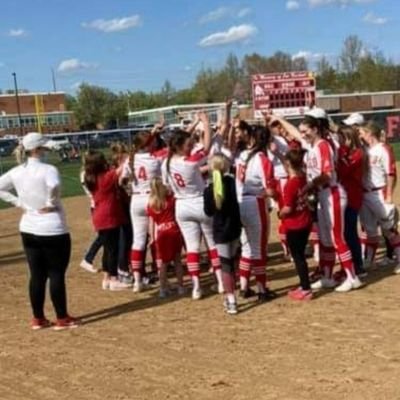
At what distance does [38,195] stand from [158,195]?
1.70 m

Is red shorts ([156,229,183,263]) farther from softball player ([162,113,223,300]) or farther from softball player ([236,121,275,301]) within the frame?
softball player ([236,121,275,301])

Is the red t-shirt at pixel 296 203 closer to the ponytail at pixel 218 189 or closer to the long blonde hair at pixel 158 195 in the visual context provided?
the ponytail at pixel 218 189

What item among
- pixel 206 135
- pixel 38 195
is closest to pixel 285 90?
pixel 206 135

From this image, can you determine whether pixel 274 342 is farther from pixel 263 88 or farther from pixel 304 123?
Result: pixel 263 88

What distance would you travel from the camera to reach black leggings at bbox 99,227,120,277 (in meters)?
Result: 9.22

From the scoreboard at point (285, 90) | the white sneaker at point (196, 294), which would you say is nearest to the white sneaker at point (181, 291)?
the white sneaker at point (196, 294)

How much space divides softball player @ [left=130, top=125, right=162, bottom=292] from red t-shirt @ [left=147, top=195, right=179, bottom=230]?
12.5 inches

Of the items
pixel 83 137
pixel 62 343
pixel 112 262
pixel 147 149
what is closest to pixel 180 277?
pixel 112 262

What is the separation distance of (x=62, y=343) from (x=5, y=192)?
1.66 metres

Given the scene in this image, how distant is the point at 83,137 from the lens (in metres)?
35.9

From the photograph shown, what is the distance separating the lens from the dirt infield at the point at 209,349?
18.4 feet

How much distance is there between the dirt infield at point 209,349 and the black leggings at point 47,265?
306 millimetres

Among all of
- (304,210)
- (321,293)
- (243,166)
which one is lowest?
(321,293)

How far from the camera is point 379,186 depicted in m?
9.32
